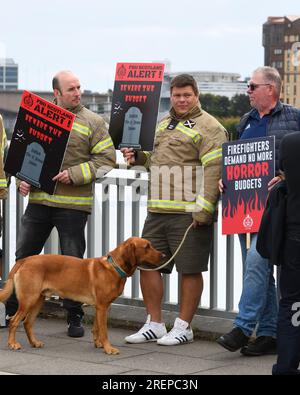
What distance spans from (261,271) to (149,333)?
3.76ft

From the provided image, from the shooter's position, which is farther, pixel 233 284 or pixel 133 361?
pixel 233 284

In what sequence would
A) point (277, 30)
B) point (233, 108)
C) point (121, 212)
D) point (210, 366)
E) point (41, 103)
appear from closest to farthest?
1. point (210, 366)
2. point (41, 103)
3. point (121, 212)
4. point (233, 108)
5. point (277, 30)

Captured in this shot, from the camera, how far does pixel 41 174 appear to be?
799 centimetres

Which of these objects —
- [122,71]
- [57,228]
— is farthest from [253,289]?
[122,71]

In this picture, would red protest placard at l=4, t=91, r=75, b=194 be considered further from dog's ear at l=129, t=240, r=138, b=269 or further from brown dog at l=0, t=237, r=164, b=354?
dog's ear at l=129, t=240, r=138, b=269

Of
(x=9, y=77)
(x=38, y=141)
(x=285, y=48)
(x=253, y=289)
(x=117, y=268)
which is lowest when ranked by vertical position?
(x=253, y=289)

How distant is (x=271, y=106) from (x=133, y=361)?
1.98 meters

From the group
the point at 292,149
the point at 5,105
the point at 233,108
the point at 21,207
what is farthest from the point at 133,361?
the point at 233,108

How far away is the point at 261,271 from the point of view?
282 inches

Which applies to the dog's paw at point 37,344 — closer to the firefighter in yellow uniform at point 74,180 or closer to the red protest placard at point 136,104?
the firefighter in yellow uniform at point 74,180

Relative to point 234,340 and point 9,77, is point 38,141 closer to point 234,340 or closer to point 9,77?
point 234,340

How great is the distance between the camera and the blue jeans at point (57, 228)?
8094 mm

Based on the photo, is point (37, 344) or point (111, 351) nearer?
point (111, 351)
